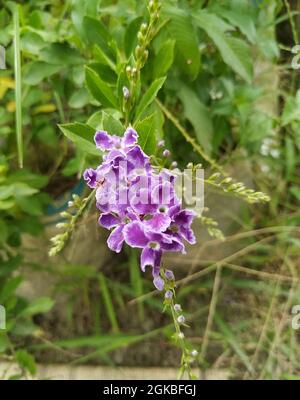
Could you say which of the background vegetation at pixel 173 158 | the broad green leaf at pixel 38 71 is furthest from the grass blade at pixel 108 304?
the broad green leaf at pixel 38 71

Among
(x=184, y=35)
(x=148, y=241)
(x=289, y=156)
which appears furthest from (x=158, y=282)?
(x=289, y=156)

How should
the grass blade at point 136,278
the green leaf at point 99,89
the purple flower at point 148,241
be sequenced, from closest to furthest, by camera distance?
the purple flower at point 148,241 < the green leaf at point 99,89 < the grass blade at point 136,278

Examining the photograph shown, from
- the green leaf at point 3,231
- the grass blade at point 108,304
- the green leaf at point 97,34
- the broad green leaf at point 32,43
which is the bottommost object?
→ the grass blade at point 108,304

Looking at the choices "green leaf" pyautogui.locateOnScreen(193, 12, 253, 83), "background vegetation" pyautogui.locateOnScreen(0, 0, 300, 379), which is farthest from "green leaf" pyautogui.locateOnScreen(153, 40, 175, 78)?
"green leaf" pyautogui.locateOnScreen(193, 12, 253, 83)

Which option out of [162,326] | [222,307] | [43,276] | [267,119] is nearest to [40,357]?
[43,276]

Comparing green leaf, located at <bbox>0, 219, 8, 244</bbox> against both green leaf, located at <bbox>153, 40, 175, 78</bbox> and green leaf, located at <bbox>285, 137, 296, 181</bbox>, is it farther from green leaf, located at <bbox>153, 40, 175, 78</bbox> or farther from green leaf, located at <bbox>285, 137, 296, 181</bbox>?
green leaf, located at <bbox>285, 137, 296, 181</bbox>

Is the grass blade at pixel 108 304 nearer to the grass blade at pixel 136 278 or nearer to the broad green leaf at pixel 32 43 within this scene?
the grass blade at pixel 136 278
